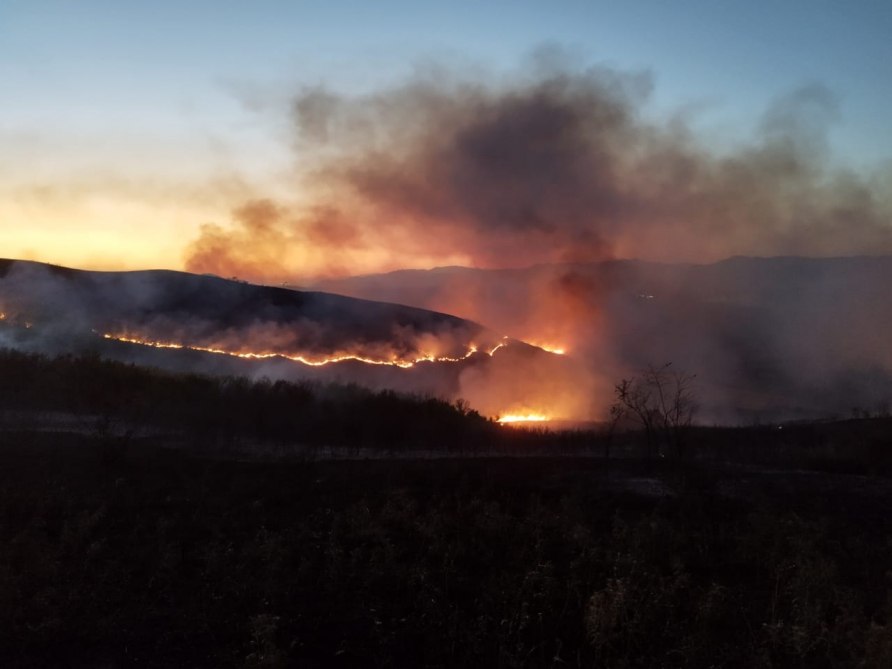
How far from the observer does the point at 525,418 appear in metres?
43.7

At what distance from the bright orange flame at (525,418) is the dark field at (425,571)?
80.2 feet

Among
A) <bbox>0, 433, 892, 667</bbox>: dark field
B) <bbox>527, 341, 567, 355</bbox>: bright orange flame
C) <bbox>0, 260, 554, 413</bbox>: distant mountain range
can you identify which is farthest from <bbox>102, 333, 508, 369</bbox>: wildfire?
<bbox>0, 433, 892, 667</bbox>: dark field

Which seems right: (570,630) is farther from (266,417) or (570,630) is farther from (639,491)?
(266,417)

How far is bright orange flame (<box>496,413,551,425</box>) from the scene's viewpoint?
4184cm

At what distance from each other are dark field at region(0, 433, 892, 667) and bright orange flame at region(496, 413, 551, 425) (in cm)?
2444

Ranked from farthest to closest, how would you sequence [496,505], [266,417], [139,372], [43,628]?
[139,372]
[266,417]
[496,505]
[43,628]

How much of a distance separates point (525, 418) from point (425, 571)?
33988mm

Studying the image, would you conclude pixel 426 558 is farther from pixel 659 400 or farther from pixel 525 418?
pixel 659 400

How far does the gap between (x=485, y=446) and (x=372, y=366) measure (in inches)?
674

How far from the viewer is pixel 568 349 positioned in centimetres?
5950

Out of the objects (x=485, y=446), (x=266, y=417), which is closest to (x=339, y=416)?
(x=266, y=417)

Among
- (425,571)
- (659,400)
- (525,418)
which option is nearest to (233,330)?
(525,418)

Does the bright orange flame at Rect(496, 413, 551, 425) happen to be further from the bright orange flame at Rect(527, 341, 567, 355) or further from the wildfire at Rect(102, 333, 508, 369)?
the bright orange flame at Rect(527, 341, 567, 355)

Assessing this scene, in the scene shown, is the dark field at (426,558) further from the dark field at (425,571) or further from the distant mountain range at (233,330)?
the distant mountain range at (233,330)
